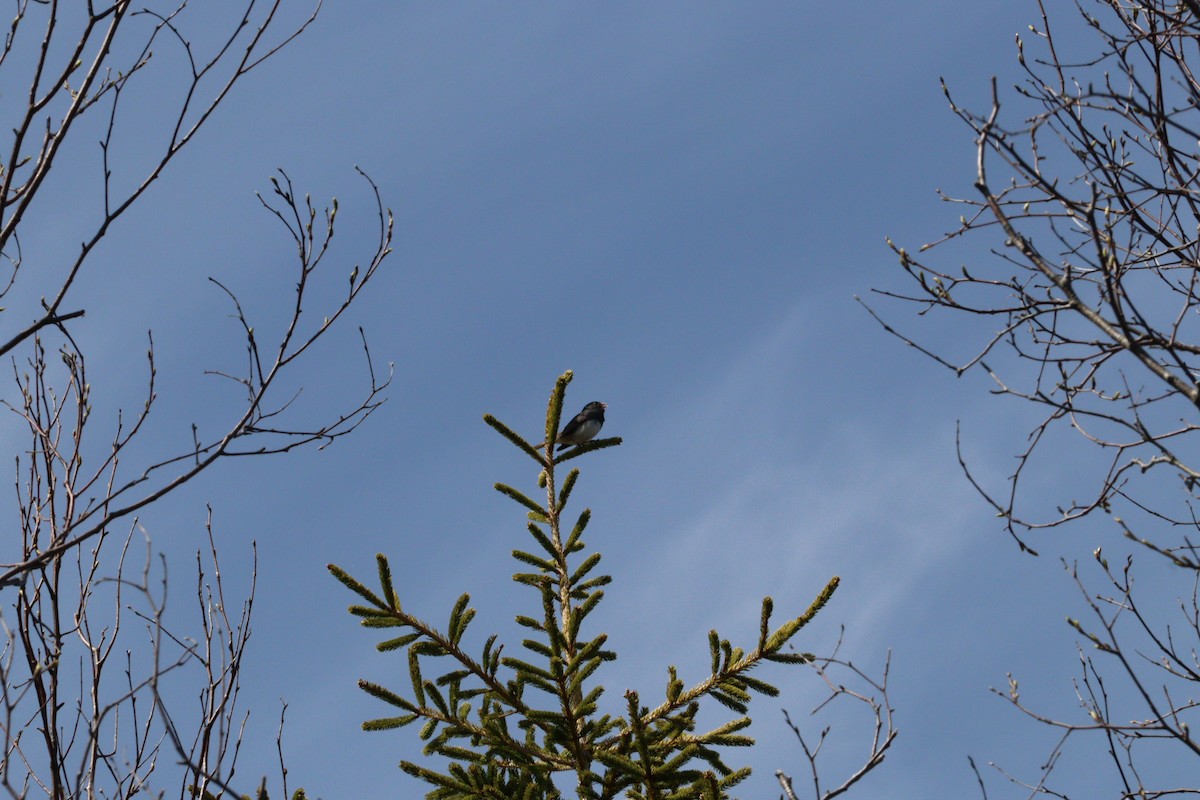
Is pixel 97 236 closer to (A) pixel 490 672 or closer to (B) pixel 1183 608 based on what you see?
(A) pixel 490 672

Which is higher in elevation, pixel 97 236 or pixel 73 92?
pixel 73 92

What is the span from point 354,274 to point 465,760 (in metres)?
2.48

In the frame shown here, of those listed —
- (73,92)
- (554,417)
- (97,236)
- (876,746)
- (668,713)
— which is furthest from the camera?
(554,417)

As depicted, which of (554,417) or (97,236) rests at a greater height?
(554,417)

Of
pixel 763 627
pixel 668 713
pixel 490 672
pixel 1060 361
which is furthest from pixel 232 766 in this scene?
pixel 1060 361

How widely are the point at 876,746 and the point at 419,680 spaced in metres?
2.14

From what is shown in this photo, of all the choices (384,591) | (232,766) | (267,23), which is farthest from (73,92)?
(232,766)

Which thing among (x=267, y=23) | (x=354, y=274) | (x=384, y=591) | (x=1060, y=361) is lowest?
(x=1060, y=361)

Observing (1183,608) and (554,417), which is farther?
(554,417)

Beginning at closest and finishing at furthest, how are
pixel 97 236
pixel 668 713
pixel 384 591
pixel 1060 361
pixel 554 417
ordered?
pixel 97 236, pixel 1060 361, pixel 384 591, pixel 668 713, pixel 554 417

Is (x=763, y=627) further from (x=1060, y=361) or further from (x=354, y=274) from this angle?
(x=354, y=274)

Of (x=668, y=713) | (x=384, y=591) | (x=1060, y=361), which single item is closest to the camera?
(x=1060, y=361)

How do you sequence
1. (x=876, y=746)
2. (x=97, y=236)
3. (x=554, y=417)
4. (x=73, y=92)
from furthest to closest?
1. (x=554, y=417)
2. (x=876, y=746)
3. (x=73, y=92)
4. (x=97, y=236)

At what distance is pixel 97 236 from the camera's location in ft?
10.00
